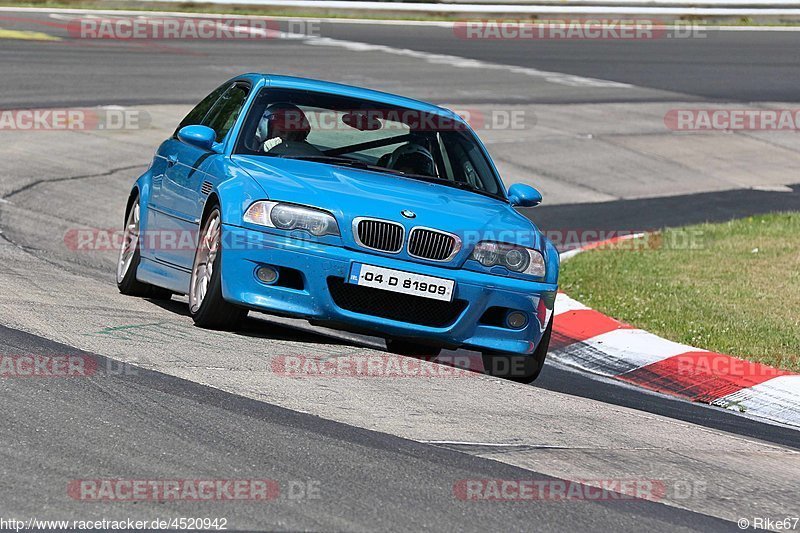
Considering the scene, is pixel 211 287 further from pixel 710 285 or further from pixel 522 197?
pixel 710 285

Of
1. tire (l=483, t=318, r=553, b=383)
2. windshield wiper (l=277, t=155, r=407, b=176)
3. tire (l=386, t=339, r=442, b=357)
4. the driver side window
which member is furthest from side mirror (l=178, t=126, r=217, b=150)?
tire (l=483, t=318, r=553, b=383)

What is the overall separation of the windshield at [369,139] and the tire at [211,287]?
657 mm

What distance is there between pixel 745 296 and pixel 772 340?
1.62 metres

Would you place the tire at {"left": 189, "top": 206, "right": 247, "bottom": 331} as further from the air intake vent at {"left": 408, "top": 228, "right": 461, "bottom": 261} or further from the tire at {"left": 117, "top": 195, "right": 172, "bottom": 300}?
the tire at {"left": 117, "top": 195, "right": 172, "bottom": 300}

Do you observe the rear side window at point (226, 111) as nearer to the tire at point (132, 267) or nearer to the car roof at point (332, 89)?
the car roof at point (332, 89)

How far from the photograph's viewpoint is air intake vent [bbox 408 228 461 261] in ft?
24.6

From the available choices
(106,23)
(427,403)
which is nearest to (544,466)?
(427,403)

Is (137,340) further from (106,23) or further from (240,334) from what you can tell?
(106,23)

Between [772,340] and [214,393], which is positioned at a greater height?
[214,393]

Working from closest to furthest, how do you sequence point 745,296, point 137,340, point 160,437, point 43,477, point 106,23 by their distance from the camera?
1. point 43,477
2. point 160,437
3. point 137,340
4. point 745,296
5. point 106,23

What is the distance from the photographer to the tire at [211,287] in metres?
7.64

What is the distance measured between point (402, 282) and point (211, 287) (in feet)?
3.39

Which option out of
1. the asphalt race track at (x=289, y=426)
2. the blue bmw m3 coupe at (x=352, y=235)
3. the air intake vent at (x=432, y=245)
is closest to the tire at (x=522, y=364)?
the blue bmw m3 coupe at (x=352, y=235)

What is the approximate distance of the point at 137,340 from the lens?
7199 mm
